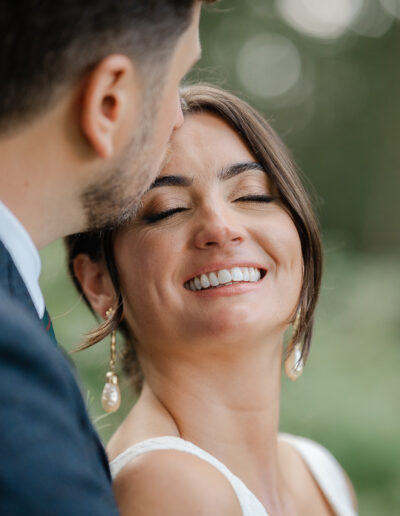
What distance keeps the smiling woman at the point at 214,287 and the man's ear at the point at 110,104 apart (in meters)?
0.55

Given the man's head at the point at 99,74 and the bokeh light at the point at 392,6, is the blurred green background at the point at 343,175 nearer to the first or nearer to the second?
the bokeh light at the point at 392,6

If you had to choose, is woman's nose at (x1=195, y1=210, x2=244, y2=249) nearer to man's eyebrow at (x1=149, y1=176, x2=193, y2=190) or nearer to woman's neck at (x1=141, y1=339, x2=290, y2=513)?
man's eyebrow at (x1=149, y1=176, x2=193, y2=190)

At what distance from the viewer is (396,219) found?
13250 mm

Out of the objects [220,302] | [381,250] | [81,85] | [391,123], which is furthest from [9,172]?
[391,123]

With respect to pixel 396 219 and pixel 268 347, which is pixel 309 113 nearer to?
pixel 396 219

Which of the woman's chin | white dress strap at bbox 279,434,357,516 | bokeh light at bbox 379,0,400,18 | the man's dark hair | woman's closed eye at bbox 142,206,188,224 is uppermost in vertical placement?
bokeh light at bbox 379,0,400,18

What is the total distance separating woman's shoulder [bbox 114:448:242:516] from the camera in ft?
5.62

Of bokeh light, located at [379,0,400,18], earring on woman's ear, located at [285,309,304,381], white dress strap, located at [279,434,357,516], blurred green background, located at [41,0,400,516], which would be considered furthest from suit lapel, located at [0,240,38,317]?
bokeh light, located at [379,0,400,18]

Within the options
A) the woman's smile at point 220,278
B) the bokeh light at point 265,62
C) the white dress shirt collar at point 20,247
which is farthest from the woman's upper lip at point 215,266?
the bokeh light at point 265,62

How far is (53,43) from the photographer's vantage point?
1.50 meters

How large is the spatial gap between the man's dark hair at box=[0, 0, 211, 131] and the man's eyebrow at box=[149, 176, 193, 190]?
61cm

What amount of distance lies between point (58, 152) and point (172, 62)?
1.24 feet

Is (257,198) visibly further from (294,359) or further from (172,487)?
(172,487)

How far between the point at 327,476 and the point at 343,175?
1397 cm
